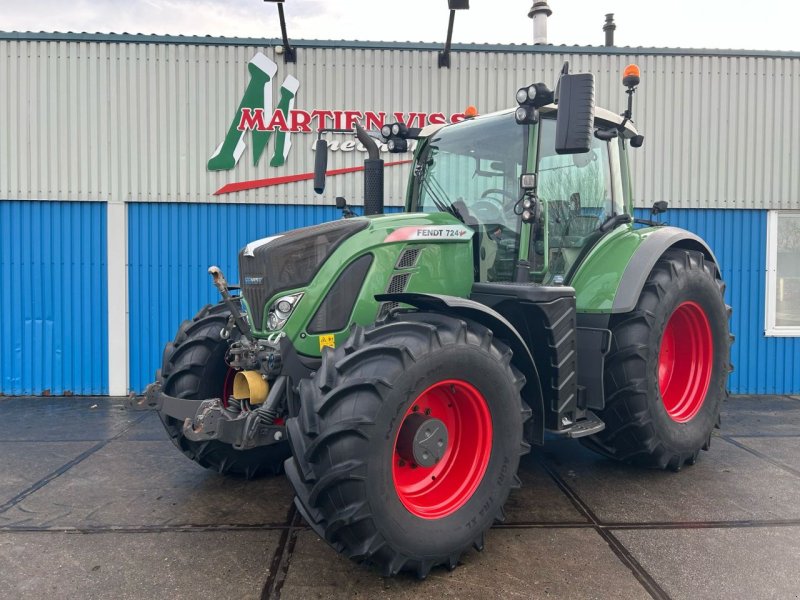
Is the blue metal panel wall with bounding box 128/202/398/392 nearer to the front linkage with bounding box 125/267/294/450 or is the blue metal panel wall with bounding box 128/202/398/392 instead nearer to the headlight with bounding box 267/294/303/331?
the front linkage with bounding box 125/267/294/450

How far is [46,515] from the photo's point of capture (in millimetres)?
3645

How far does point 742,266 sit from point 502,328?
5.82 m

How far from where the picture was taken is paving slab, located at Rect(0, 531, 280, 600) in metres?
2.76

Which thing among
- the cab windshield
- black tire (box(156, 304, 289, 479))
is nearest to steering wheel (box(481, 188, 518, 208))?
the cab windshield

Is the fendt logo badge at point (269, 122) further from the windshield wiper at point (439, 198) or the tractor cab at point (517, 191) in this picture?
the windshield wiper at point (439, 198)

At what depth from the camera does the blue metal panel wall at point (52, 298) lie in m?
7.24

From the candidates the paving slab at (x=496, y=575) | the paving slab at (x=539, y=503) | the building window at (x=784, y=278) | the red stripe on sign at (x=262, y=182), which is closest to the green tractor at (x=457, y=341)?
the paving slab at (x=496, y=575)

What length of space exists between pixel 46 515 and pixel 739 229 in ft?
26.1

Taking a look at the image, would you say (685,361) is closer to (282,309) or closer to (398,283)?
(398,283)

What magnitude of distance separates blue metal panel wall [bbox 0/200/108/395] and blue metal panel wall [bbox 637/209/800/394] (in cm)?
728

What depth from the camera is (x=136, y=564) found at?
9.89ft

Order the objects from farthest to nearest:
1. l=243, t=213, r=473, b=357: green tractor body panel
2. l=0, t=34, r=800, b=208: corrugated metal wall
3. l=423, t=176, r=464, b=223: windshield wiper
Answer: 1. l=0, t=34, r=800, b=208: corrugated metal wall
2. l=423, t=176, r=464, b=223: windshield wiper
3. l=243, t=213, r=473, b=357: green tractor body panel

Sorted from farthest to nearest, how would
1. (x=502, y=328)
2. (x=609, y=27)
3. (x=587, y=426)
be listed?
(x=609, y=27) < (x=587, y=426) < (x=502, y=328)

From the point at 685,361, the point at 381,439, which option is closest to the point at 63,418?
the point at 381,439
